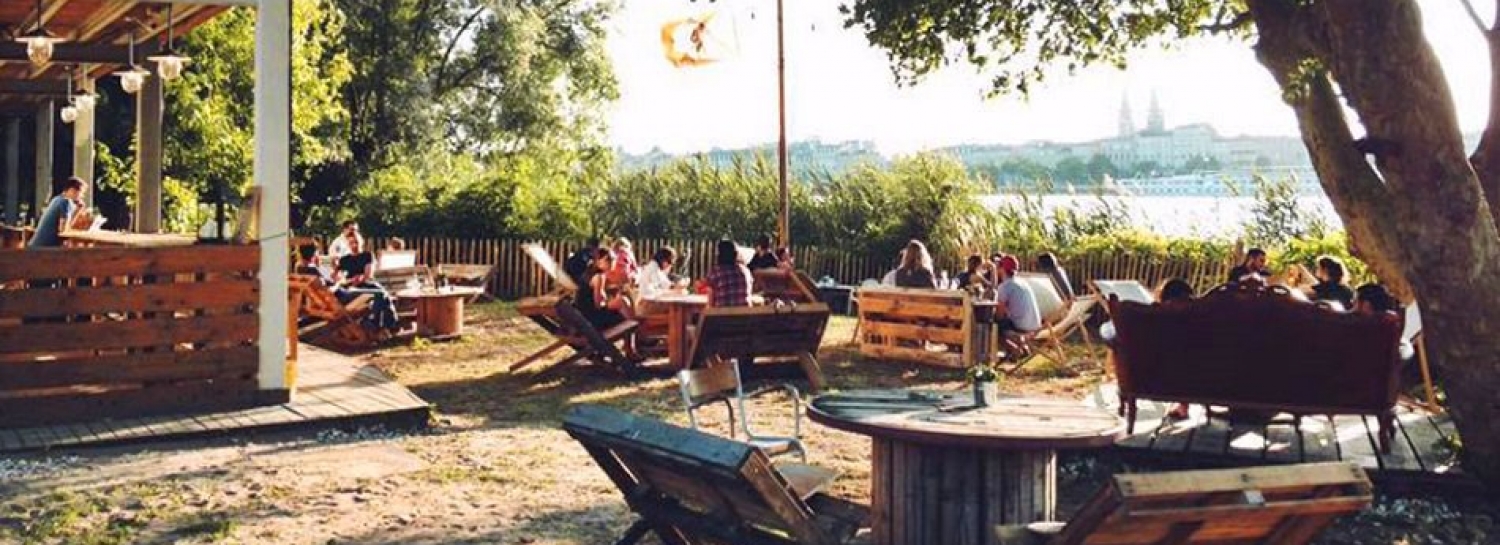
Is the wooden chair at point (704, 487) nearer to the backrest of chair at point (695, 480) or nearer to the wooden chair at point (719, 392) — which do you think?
the backrest of chair at point (695, 480)

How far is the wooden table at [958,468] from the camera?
509 cm

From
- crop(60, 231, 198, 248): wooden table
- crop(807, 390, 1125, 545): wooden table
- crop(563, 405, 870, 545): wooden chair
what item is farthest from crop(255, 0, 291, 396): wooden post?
crop(807, 390, 1125, 545): wooden table

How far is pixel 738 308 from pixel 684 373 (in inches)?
201

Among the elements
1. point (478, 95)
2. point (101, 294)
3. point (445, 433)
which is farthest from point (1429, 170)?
point (478, 95)

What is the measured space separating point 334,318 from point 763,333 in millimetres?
4934

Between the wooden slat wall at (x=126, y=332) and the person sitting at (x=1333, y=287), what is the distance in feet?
25.5

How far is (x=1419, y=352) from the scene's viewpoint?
31.3 feet

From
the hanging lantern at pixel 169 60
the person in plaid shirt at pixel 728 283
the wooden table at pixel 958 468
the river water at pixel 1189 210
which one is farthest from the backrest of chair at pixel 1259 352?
the river water at pixel 1189 210

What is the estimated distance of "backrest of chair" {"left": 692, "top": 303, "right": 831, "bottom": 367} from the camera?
10.8 meters

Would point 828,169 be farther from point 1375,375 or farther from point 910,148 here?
point 1375,375

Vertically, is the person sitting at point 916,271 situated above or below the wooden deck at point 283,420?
above

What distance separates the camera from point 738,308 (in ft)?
36.1

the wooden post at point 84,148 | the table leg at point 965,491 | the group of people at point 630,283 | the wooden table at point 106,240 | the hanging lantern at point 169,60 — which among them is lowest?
the table leg at point 965,491

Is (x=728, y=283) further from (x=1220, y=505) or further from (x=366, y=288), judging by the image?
(x=1220, y=505)
